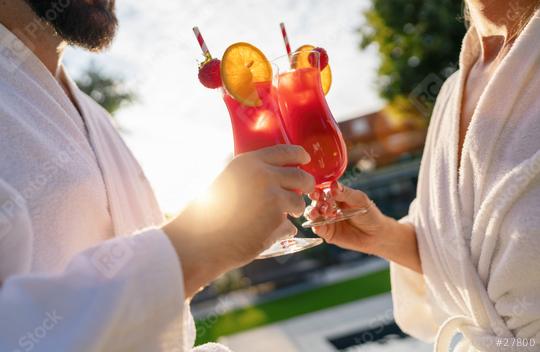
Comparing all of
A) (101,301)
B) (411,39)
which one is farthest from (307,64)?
(411,39)

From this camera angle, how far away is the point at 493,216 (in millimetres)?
1525

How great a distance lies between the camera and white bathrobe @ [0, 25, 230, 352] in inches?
38.8

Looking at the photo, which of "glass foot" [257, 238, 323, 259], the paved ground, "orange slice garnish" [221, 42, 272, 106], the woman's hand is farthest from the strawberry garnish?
the paved ground

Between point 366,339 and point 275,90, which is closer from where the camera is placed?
point 275,90

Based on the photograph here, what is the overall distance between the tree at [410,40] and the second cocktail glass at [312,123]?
10.6m

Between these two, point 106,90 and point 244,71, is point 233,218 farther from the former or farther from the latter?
point 106,90

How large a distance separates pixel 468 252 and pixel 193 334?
86 centimetres

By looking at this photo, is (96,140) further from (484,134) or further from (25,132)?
(484,134)

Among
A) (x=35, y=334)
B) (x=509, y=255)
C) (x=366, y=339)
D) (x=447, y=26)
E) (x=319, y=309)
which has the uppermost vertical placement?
(x=35, y=334)

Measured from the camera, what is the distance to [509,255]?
147 cm

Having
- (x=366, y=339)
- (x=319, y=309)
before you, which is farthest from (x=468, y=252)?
(x=319, y=309)

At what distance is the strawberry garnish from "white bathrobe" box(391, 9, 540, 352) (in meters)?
0.80

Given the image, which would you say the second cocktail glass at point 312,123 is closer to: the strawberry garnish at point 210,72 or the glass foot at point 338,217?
the glass foot at point 338,217

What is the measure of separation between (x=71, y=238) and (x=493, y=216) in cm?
113
